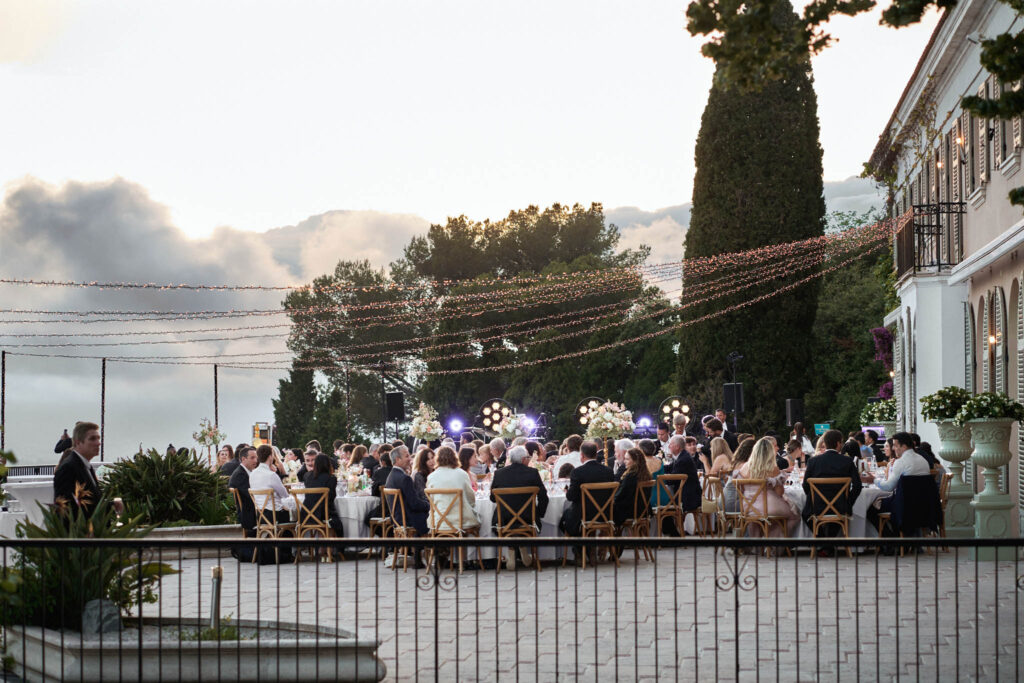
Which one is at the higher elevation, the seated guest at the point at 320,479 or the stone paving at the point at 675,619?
the seated guest at the point at 320,479

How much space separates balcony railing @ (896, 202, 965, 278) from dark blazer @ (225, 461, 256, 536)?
487 inches

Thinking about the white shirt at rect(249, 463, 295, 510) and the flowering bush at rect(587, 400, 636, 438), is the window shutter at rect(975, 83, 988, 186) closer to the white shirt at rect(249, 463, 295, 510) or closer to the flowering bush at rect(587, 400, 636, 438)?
the flowering bush at rect(587, 400, 636, 438)

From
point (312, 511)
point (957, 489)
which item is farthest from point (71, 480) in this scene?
point (957, 489)

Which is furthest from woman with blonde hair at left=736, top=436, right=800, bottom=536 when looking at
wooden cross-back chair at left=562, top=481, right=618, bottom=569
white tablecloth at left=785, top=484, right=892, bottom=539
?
wooden cross-back chair at left=562, top=481, right=618, bottom=569

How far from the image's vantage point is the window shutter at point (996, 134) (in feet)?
58.8

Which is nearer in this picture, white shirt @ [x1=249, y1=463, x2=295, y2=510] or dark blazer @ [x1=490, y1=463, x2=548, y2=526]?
dark blazer @ [x1=490, y1=463, x2=548, y2=526]

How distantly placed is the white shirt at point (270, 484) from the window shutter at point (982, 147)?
11714 millimetres

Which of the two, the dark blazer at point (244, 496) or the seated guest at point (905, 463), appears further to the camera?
the dark blazer at point (244, 496)

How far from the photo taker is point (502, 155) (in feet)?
125

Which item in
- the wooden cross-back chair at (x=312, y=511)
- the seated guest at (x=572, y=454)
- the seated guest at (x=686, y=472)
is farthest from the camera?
the seated guest at (x=572, y=454)

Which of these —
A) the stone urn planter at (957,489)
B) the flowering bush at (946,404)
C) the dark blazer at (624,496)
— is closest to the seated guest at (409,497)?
the dark blazer at (624,496)

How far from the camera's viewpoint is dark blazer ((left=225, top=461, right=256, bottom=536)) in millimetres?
15539

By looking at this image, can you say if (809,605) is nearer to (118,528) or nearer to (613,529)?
(613,529)

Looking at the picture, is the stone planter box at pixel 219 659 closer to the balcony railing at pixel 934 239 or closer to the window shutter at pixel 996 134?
the window shutter at pixel 996 134
